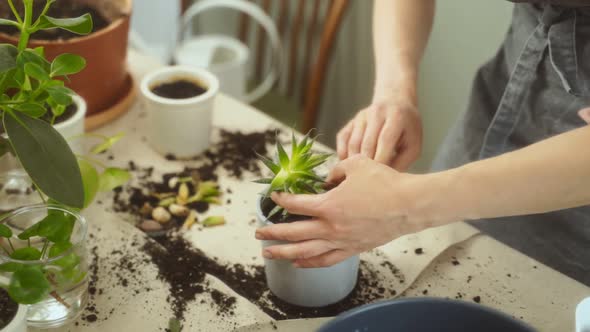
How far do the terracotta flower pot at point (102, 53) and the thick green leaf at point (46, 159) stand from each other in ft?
1.20

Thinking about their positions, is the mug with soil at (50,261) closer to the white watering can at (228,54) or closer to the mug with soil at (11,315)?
the mug with soil at (11,315)

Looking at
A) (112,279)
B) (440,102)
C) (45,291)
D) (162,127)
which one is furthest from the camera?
(440,102)

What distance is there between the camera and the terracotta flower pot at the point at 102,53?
1104mm

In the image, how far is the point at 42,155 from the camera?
0.75 meters

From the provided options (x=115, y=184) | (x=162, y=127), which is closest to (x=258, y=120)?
(x=162, y=127)

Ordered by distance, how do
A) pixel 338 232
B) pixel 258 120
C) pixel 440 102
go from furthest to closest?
pixel 440 102, pixel 258 120, pixel 338 232

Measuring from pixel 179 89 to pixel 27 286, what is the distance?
52cm

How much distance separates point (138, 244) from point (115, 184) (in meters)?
0.09

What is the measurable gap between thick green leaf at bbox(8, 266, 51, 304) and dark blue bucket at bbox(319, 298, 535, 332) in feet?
1.07

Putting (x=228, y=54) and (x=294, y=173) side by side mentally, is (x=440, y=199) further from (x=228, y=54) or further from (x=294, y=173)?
(x=228, y=54)

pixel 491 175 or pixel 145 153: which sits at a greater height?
pixel 491 175

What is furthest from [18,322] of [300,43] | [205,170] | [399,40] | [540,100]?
[300,43]

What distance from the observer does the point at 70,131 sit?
41.1 inches

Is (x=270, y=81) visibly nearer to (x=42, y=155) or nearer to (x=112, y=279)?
(x=112, y=279)
